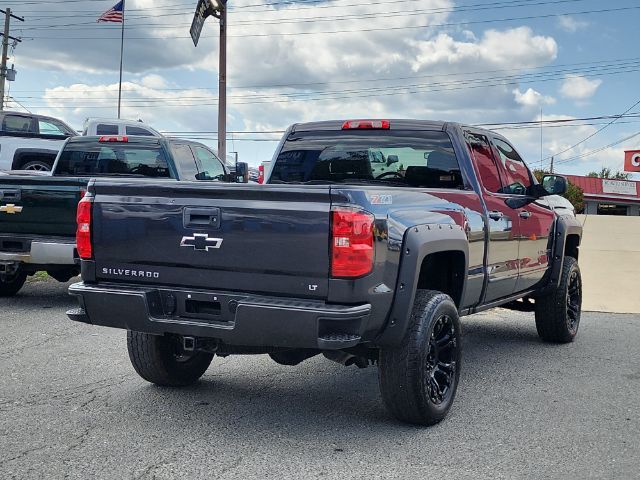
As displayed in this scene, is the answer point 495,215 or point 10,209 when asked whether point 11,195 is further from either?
point 495,215

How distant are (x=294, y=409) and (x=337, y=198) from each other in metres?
1.72

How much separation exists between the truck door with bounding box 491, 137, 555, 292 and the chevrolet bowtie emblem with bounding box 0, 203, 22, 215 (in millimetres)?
5261

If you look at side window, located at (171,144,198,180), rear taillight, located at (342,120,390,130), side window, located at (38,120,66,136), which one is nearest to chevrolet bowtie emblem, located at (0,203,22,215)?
side window, located at (171,144,198,180)

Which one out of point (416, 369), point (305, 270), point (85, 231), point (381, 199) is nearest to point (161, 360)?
point (85, 231)

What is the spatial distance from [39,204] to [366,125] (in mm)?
4296

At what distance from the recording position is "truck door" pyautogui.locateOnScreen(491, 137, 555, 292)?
646cm

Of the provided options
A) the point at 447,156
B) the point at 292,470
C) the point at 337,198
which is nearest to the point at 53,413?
the point at 292,470

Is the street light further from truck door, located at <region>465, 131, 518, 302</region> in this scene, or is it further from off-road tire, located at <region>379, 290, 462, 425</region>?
off-road tire, located at <region>379, 290, 462, 425</region>

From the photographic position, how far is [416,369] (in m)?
4.59

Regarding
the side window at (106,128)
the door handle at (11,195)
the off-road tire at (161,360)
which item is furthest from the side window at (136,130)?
the off-road tire at (161,360)

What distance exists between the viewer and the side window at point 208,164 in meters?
10.6

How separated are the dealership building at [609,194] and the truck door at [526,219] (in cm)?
6394

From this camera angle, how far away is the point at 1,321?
A: 8.24m

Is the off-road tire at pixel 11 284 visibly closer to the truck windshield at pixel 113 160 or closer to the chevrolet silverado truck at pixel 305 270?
the truck windshield at pixel 113 160
